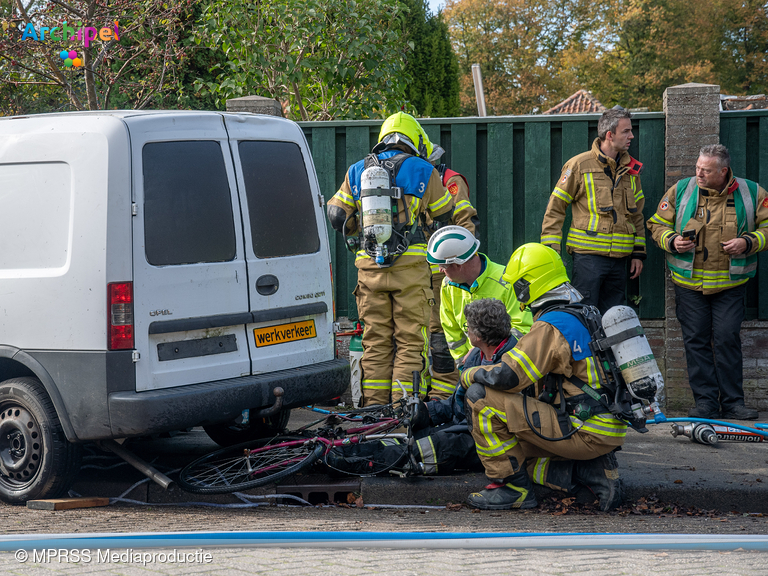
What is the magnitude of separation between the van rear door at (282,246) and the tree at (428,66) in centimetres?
1110

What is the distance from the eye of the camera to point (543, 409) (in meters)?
4.34

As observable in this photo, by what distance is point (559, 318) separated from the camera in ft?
14.0

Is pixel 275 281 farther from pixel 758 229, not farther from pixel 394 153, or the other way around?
pixel 758 229

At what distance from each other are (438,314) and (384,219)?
1.03m

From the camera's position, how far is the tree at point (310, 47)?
1016 cm

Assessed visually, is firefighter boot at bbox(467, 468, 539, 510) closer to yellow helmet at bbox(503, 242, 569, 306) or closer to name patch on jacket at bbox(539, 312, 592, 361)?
name patch on jacket at bbox(539, 312, 592, 361)

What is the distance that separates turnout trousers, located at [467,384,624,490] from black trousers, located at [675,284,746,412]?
2.60m

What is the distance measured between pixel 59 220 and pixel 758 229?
5.20m

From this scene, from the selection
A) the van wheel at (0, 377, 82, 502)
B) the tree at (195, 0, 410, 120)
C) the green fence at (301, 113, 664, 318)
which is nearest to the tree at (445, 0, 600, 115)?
the tree at (195, 0, 410, 120)

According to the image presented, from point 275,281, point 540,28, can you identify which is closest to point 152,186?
point 275,281

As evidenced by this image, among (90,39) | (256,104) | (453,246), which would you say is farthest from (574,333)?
(90,39)

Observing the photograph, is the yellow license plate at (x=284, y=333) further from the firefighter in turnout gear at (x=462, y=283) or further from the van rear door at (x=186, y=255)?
the firefighter in turnout gear at (x=462, y=283)

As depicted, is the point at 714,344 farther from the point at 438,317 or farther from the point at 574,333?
the point at 574,333

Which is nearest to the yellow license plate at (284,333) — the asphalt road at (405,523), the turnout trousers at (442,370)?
the asphalt road at (405,523)
